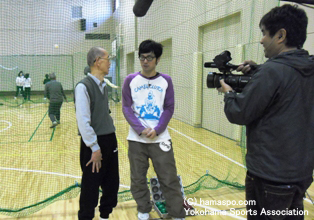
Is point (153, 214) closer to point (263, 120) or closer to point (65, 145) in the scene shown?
point (263, 120)

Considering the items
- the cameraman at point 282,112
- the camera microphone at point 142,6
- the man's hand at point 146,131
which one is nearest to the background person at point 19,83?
the man's hand at point 146,131

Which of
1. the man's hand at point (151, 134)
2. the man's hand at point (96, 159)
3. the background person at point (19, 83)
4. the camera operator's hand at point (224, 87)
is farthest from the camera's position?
the background person at point (19, 83)

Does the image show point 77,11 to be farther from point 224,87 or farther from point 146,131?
point 224,87

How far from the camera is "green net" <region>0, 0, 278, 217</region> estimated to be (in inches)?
123

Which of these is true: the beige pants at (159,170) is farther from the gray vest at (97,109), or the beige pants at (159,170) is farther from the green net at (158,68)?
the green net at (158,68)

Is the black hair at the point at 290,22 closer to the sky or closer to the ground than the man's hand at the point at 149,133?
closer to the sky

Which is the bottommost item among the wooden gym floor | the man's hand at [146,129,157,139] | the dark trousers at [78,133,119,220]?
the wooden gym floor

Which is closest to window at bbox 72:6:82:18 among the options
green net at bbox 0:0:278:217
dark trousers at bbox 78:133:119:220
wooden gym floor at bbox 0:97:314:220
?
green net at bbox 0:0:278:217

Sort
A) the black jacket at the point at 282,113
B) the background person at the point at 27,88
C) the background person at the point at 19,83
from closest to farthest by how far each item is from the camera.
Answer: the black jacket at the point at 282,113, the background person at the point at 19,83, the background person at the point at 27,88

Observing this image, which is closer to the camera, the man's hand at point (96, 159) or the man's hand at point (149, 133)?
the man's hand at point (96, 159)

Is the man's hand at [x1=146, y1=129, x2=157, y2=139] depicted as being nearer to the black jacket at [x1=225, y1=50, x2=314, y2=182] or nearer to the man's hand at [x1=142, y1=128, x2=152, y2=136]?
the man's hand at [x1=142, y1=128, x2=152, y2=136]

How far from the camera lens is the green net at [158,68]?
312 centimetres

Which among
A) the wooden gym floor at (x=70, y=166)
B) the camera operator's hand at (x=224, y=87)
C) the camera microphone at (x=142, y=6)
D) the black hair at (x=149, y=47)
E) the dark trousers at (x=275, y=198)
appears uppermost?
the camera microphone at (x=142, y=6)

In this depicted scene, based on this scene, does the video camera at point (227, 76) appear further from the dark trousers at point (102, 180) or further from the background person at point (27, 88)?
the background person at point (27, 88)
